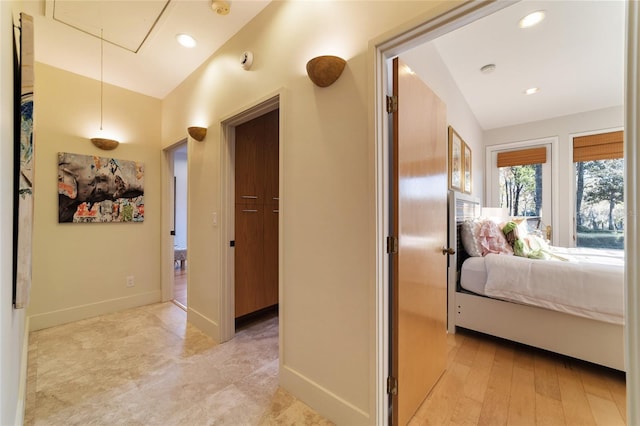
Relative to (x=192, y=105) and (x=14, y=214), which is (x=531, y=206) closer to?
(x=192, y=105)

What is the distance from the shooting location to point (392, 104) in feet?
4.50

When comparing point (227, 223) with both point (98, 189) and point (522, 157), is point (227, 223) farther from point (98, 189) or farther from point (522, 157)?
point (522, 157)

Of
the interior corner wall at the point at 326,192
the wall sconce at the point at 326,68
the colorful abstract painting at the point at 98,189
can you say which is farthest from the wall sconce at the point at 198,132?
the wall sconce at the point at 326,68

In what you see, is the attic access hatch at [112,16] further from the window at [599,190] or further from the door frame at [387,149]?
the window at [599,190]

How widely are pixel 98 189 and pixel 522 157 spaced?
20.1ft

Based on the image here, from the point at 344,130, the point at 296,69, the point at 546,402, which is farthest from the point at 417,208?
the point at 546,402

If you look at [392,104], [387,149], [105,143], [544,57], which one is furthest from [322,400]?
[544,57]

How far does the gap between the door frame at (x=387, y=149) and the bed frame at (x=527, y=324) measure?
1.48 metres

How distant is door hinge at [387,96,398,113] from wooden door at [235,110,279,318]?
1.67 meters

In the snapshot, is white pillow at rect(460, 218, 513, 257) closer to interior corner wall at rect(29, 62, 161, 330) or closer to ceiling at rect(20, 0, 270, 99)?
ceiling at rect(20, 0, 270, 99)

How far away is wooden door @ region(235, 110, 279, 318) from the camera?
103 inches

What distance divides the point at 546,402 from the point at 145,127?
461 centimetres

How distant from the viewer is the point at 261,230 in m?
2.84

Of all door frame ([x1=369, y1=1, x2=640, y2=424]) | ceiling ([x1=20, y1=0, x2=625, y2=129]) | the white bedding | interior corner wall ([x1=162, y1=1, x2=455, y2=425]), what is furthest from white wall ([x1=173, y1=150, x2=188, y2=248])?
the white bedding
